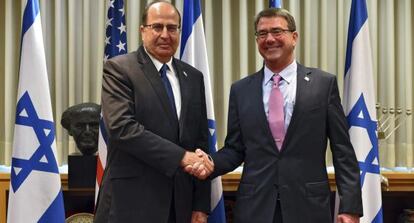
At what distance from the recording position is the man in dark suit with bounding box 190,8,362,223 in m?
2.08

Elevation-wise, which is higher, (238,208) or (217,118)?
(217,118)

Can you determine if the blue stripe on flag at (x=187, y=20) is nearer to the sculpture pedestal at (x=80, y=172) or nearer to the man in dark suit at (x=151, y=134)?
the man in dark suit at (x=151, y=134)

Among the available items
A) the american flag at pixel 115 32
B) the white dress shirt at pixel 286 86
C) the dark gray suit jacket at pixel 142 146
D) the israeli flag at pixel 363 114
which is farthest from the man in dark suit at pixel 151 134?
the israeli flag at pixel 363 114

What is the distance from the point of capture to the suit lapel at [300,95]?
6.82 feet

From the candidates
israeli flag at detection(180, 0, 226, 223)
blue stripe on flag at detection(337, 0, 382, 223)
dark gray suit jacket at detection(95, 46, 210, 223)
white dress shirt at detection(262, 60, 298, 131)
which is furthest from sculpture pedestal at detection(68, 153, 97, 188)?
blue stripe on flag at detection(337, 0, 382, 223)

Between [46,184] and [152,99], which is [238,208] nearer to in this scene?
[152,99]

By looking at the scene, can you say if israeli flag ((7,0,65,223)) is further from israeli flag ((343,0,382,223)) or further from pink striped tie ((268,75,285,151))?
israeli flag ((343,0,382,223))

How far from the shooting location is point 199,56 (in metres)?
2.82

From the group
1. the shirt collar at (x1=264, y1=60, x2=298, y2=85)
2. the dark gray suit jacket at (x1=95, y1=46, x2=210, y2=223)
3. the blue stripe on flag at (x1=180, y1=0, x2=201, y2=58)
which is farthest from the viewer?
the blue stripe on flag at (x1=180, y1=0, x2=201, y2=58)

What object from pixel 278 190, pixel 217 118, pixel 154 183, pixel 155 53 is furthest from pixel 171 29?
pixel 217 118

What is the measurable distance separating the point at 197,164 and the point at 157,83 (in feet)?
1.18

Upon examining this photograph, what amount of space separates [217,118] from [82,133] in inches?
39.4

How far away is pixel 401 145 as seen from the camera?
139 inches

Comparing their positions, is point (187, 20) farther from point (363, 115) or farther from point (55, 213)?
point (55, 213)
